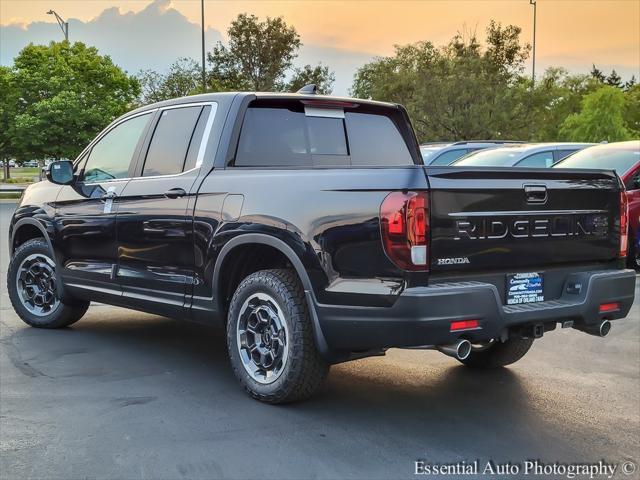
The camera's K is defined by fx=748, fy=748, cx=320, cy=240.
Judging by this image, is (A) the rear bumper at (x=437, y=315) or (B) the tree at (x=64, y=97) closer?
(A) the rear bumper at (x=437, y=315)

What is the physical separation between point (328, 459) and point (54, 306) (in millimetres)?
3883

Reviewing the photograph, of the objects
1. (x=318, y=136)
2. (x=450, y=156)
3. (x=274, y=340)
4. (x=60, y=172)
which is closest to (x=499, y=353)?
(x=274, y=340)

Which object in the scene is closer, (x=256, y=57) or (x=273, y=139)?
(x=273, y=139)

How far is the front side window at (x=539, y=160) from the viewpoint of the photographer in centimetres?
1206

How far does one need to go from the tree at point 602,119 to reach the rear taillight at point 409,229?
47.4m

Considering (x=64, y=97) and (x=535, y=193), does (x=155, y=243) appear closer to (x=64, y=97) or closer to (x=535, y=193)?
(x=535, y=193)

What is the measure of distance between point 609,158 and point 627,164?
0.29 meters

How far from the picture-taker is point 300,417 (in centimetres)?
443

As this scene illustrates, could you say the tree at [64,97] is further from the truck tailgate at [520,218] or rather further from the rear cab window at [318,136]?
the truck tailgate at [520,218]

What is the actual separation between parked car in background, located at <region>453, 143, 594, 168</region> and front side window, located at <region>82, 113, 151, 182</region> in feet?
22.2

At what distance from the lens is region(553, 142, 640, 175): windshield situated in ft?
33.4

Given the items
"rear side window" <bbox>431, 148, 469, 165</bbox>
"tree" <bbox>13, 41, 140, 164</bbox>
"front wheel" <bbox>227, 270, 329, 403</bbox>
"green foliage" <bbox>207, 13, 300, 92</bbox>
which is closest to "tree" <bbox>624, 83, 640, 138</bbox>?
"green foliage" <bbox>207, 13, 300, 92</bbox>

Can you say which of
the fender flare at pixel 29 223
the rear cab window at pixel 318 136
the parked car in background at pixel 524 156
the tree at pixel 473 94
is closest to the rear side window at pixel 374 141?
the rear cab window at pixel 318 136

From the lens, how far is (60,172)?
20.8 ft
